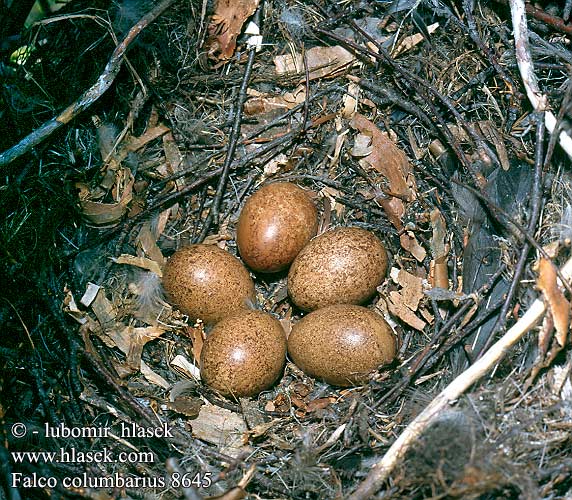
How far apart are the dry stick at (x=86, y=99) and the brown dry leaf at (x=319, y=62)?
0.72 meters

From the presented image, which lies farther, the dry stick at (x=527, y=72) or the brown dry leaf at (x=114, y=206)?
the brown dry leaf at (x=114, y=206)

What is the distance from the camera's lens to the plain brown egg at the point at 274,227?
9.10ft

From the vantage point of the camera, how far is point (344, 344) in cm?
252

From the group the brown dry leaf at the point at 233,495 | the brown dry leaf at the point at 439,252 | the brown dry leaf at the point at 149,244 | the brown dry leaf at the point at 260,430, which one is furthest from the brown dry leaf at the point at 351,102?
the brown dry leaf at the point at 233,495

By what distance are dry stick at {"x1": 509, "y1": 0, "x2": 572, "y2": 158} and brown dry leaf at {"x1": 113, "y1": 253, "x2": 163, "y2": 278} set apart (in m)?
1.76

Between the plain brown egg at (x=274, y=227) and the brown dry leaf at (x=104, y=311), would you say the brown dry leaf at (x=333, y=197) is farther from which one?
the brown dry leaf at (x=104, y=311)

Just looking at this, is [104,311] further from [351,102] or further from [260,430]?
[351,102]

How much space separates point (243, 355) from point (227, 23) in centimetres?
169

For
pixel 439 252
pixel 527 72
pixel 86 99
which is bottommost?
pixel 439 252

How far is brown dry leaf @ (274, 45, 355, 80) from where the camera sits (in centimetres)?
313

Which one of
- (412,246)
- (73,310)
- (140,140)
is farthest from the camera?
(140,140)

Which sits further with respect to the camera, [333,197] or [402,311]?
[333,197]

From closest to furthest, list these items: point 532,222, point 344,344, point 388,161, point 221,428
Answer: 1. point 532,222
2. point 344,344
3. point 221,428
4. point 388,161

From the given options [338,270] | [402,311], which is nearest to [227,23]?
[338,270]
